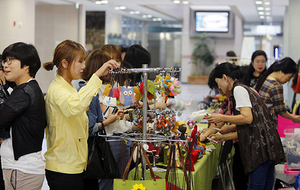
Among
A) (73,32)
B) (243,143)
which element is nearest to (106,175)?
(243,143)

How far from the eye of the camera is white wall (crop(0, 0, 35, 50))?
700 centimetres

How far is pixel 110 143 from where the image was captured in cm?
250

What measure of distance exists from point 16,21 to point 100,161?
6054 mm

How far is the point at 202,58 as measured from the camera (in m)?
15.5

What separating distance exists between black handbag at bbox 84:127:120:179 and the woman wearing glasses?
1.99 ft

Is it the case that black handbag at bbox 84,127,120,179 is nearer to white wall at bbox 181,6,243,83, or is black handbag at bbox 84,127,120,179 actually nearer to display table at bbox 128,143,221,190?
display table at bbox 128,143,221,190

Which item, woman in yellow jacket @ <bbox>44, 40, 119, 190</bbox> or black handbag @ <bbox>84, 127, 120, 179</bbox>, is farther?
black handbag @ <bbox>84, 127, 120, 179</bbox>

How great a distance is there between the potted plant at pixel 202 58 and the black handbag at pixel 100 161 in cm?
1327

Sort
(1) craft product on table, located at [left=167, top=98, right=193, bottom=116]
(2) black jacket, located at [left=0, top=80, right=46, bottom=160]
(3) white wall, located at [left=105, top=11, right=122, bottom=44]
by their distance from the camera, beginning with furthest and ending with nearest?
(3) white wall, located at [left=105, top=11, right=122, bottom=44]
(1) craft product on table, located at [left=167, top=98, right=193, bottom=116]
(2) black jacket, located at [left=0, top=80, right=46, bottom=160]

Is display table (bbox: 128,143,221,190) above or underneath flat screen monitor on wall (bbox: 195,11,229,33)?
underneath

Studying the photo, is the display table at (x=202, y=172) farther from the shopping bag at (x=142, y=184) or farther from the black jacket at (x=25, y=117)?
the black jacket at (x=25, y=117)

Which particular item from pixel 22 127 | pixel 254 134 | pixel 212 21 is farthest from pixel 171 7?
pixel 22 127

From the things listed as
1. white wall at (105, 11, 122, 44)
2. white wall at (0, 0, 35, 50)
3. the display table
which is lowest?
the display table

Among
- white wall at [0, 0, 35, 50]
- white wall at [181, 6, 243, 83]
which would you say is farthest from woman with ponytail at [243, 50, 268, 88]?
white wall at [181, 6, 243, 83]
